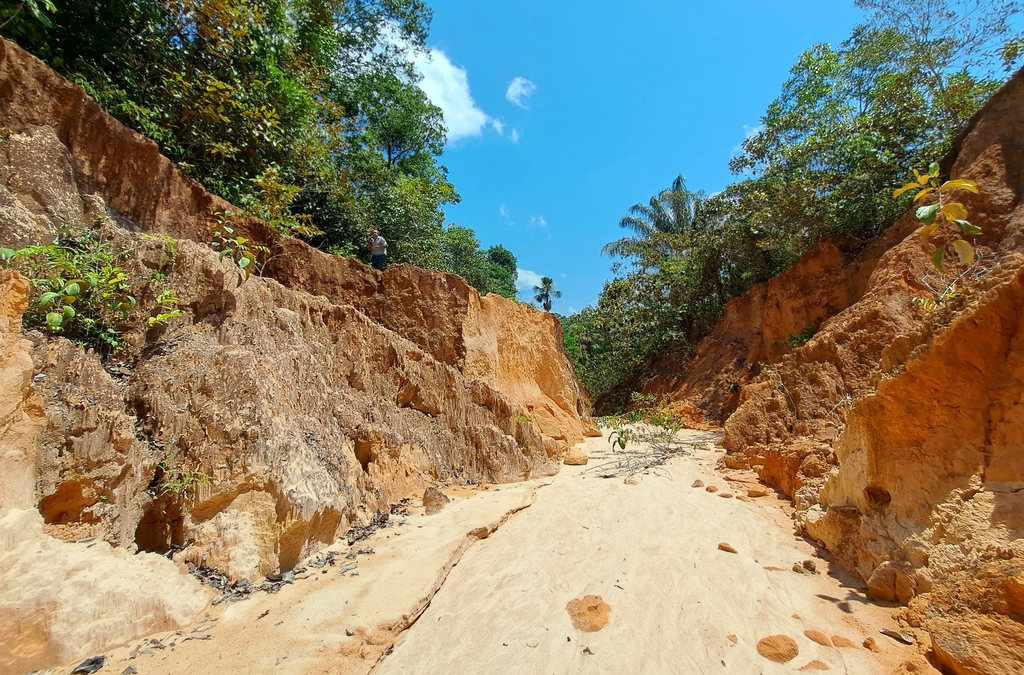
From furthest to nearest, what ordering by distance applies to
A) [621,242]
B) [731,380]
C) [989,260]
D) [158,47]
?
[621,242] → [731,380] → [158,47] → [989,260]

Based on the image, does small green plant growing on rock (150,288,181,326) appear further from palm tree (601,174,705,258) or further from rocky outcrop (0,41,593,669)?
palm tree (601,174,705,258)

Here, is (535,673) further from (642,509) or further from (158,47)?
(158,47)

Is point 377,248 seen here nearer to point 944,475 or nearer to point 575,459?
point 575,459

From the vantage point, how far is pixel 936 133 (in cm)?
948

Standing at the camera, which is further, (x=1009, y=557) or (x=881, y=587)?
(x=881, y=587)

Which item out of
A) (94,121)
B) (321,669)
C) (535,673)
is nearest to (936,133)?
(535,673)

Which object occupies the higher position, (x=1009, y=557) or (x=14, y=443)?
(x=14, y=443)

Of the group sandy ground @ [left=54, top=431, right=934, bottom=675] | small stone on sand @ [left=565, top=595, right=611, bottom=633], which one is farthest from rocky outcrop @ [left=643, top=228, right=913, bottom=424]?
small stone on sand @ [left=565, top=595, right=611, bottom=633]

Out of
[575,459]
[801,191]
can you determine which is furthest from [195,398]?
[801,191]

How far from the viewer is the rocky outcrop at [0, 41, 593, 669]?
2.88 m

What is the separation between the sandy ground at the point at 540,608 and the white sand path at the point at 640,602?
0.01 meters

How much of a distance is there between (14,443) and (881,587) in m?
5.41

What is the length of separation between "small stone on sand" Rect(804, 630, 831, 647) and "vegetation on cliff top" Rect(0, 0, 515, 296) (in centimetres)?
716

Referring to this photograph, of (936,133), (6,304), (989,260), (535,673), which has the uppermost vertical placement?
(936,133)
